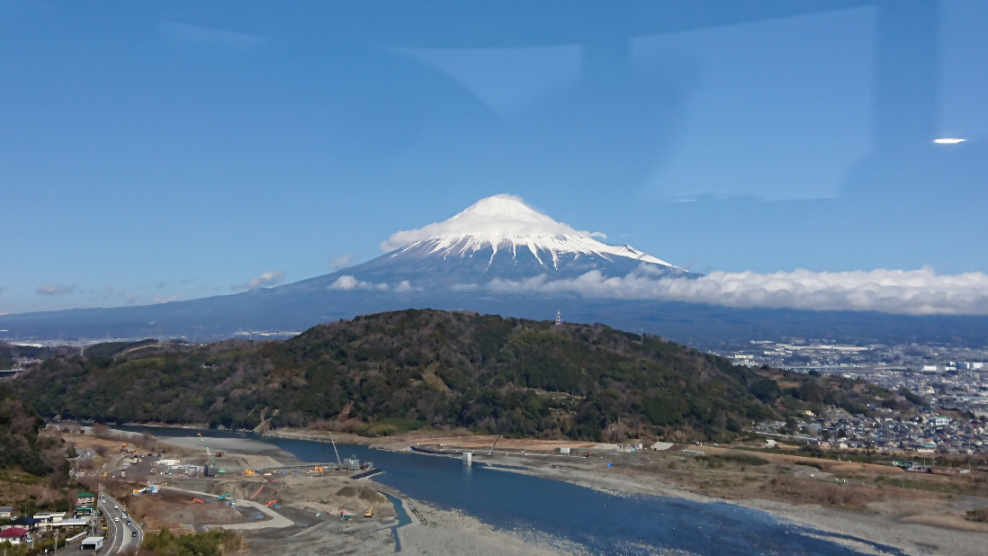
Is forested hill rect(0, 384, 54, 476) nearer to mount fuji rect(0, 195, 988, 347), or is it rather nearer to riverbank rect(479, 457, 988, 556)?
riverbank rect(479, 457, 988, 556)

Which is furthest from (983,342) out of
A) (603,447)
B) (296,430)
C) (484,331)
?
(296,430)

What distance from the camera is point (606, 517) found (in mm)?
24609

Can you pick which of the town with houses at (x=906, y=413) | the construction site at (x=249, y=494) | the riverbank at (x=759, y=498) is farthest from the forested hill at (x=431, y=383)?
the construction site at (x=249, y=494)

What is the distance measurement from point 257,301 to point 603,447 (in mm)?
93541

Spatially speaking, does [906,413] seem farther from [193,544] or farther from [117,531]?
[117,531]

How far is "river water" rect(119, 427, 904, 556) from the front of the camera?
2123 centimetres

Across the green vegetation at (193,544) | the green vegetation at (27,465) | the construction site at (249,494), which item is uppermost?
the green vegetation at (27,465)

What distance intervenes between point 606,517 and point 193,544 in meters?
11.9

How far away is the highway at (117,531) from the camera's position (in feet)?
57.7

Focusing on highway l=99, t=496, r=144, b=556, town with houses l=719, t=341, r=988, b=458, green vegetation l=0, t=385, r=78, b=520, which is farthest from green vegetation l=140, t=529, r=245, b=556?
town with houses l=719, t=341, r=988, b=458

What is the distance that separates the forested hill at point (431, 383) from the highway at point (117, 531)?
22697 mm

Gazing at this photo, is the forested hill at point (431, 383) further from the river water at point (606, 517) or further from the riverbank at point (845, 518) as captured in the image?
the river water at point (606, 517)

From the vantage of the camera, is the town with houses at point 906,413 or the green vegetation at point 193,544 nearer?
the green vegetation at point 193,544

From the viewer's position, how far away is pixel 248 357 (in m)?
55.3
